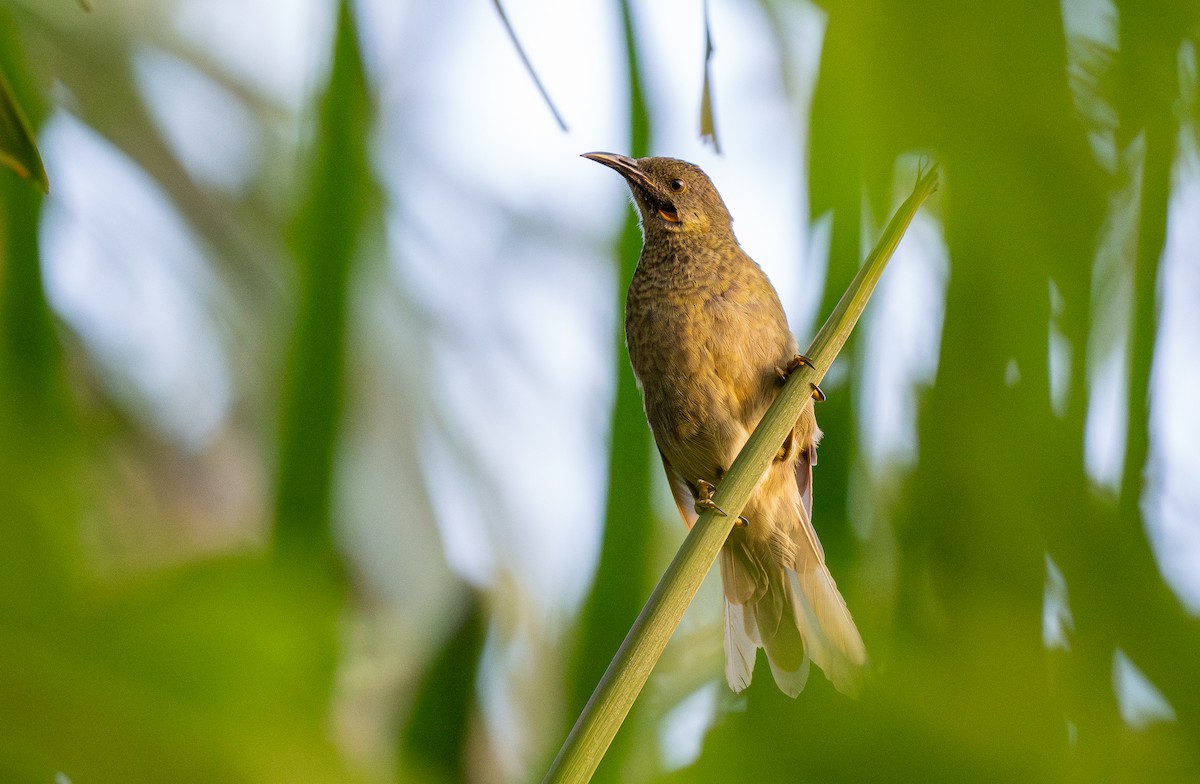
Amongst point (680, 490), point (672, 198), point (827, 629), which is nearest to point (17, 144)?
point (827, 629)

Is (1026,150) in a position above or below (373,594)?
above

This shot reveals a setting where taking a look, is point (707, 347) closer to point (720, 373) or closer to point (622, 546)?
point (720, 373)

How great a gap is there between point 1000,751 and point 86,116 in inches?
53.0

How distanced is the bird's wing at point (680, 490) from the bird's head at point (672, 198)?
16.8 inches

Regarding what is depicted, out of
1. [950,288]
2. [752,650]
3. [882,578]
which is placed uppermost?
[950,288]

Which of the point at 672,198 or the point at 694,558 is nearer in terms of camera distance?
the point at 694,558

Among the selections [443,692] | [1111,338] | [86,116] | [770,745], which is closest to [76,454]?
[443,692]

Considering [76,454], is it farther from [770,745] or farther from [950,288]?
[950,288]

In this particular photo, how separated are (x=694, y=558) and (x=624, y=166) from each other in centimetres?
121

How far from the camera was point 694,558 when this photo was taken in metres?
0.71

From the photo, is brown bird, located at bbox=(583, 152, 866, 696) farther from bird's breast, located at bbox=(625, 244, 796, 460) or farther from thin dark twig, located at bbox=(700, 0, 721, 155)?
thin dark twig, located at bbox=(700, 0, 721, 155)

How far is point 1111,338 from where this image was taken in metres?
0.97

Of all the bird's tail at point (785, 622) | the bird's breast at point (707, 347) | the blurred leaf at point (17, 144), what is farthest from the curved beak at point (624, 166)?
the blurred leaf at point (17, 144)

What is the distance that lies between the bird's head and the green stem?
0.98m
